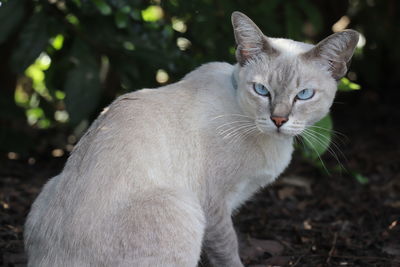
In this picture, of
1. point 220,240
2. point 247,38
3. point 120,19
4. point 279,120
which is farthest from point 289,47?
point 120,19

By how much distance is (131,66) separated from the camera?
17.4ft

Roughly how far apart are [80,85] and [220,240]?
7.34 feet

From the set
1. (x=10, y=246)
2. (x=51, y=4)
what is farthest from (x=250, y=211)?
(x=51, y=4)

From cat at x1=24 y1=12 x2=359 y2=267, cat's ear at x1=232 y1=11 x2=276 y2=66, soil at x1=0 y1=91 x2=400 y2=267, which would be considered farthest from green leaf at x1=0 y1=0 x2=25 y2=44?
cat's ear at x1=232 y1=11 x2=276 y2=66

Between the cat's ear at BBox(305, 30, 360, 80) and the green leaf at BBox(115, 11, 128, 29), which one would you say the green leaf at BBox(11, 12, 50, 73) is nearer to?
the green leaf at BBox(115, 11, 128, 29)

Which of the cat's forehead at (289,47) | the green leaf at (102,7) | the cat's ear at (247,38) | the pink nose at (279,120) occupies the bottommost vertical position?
the pink nose at (279,120)

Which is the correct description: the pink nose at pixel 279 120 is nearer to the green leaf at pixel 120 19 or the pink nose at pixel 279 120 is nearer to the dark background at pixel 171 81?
the dark background at pixel 171 81

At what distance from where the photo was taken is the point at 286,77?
139 inches

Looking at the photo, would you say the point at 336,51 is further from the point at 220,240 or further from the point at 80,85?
the point at 80,85

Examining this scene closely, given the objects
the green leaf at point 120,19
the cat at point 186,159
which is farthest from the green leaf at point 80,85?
the cat at point 186,159

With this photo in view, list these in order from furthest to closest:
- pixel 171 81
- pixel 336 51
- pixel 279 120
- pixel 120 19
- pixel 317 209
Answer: pixel 171 81, pixel 317 209, pixel 120 19, pixel 336 51, pixel 279 120

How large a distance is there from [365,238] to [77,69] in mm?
2682

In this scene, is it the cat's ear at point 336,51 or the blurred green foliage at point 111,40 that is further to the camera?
the blurred green foliage at point 111,40

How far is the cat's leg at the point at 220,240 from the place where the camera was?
3.48 m
